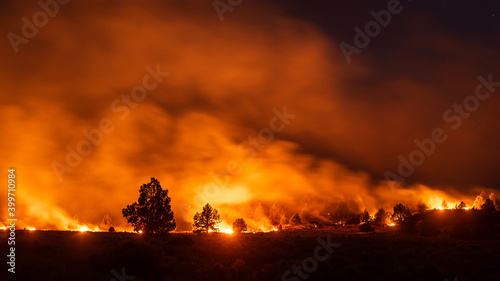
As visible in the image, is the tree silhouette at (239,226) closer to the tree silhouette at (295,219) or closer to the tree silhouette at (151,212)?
the tree silhouette at (295,219)

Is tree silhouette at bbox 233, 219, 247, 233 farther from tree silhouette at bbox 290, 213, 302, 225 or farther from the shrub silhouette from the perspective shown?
the shrub silhouette

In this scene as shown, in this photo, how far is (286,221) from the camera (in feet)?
431

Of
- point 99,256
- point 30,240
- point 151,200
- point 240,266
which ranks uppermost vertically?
point 151,200

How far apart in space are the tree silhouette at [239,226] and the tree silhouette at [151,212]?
1873 inches

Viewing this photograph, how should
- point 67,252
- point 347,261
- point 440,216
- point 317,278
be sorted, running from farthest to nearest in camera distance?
point 440,216, point 347,261, point 67,252, point 317,278

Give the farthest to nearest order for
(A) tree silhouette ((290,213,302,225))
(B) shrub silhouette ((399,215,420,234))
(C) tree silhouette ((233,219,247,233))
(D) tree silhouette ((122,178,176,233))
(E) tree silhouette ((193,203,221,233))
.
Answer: (A) tree silhouette ((290,213,302,225)) < (C) tree silhouette ((233,219,247,233)) < (E) tree silhouette ((193,203,221,233)) < (B) shrub silhouette ((399,215,420,234)) < (D) tree silhouette ((122,178,176,233))

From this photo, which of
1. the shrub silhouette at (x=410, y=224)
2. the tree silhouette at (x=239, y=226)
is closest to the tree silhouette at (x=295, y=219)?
the tree silhouette at (x=239, y=226)

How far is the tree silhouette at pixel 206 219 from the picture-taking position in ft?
279

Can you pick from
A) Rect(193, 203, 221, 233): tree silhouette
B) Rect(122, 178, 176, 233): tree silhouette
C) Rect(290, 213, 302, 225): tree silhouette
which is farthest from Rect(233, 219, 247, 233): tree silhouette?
Rect(122, 178, 176, 233): tree silhouette

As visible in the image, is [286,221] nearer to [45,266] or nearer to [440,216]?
[440,216]

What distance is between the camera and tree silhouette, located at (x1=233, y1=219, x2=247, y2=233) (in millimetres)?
100875

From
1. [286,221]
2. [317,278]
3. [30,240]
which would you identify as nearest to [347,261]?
[317,278]

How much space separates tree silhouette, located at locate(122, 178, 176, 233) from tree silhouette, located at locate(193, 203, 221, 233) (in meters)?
30.2

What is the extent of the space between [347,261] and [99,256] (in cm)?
1498
